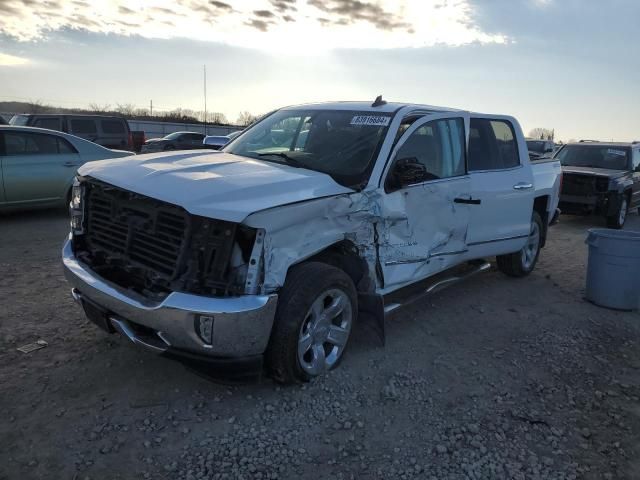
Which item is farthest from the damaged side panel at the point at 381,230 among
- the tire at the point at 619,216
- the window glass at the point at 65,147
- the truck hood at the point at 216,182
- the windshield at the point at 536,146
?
the windshield at the point at 536,146

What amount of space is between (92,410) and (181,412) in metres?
0.54

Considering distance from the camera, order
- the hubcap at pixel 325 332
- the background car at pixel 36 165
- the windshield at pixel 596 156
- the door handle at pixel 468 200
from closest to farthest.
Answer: the hubcap at pixel 325 332 → the door handle at pixel 468 200 → the background car at pixel 36 165 → the windshield at pixel 596 156

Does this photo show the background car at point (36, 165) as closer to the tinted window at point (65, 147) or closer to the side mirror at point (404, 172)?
the tinted window at point (65, 147)

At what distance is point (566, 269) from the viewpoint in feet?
24.5

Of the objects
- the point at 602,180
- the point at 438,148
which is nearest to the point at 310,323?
the point at 438,148

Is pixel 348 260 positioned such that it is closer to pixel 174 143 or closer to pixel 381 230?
pixel 381 230

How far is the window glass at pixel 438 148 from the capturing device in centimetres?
444

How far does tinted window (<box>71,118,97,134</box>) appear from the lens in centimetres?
1571

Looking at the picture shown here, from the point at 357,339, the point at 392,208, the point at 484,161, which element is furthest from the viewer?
the point at 484,161

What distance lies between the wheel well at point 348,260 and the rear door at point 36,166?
663cm

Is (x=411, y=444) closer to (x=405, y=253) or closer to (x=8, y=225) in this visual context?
(x=405, y=253)

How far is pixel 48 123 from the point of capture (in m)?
15.3

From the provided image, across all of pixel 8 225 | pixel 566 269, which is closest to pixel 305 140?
pixel 566 269

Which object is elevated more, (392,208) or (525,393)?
(392,208)
